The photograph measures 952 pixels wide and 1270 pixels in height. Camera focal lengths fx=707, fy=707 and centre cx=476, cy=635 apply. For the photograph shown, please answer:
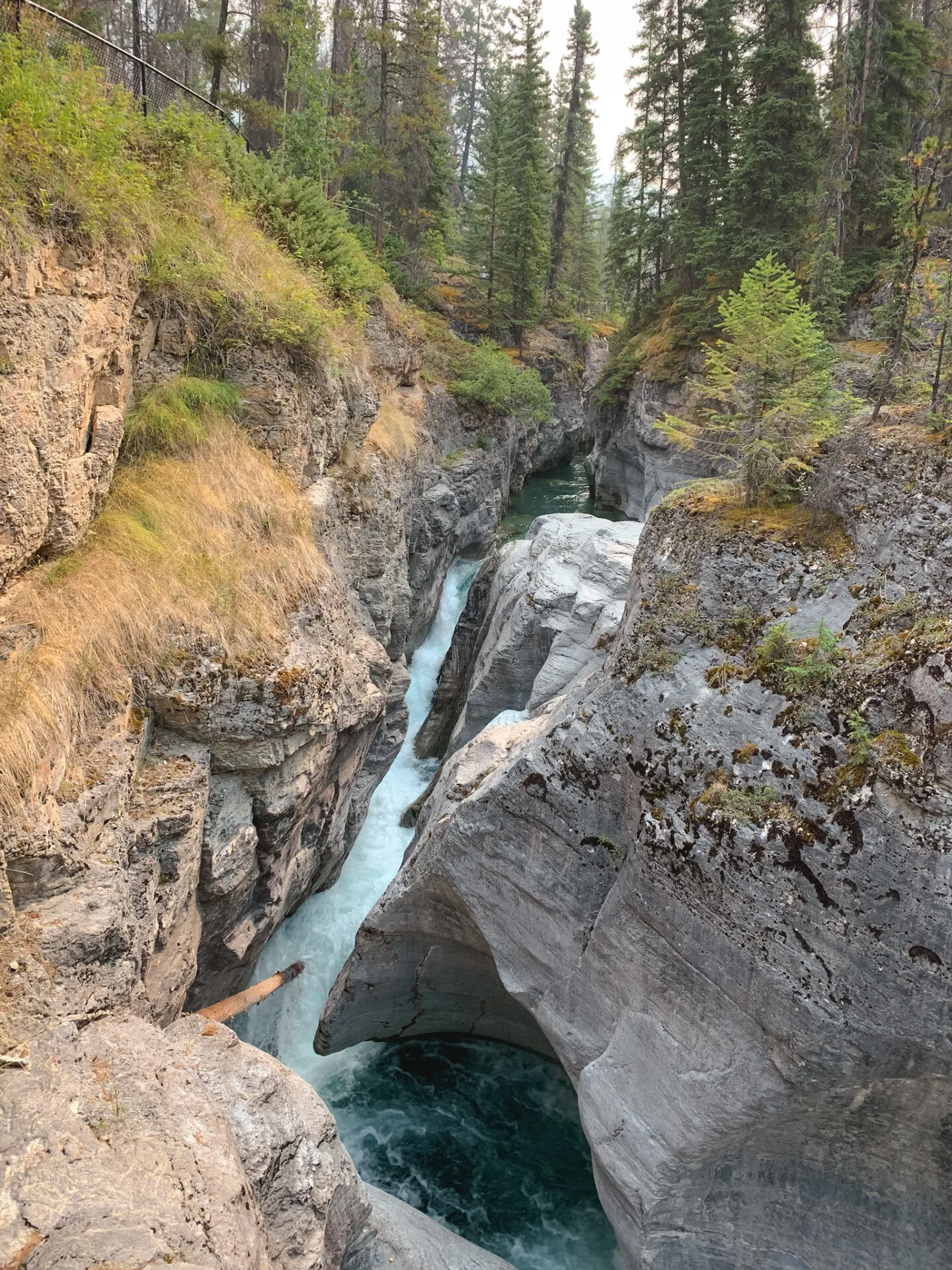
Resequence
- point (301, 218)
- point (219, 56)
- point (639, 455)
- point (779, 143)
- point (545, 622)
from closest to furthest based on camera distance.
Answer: point (301, 218), point (545, 622), point (219, 56), point (779, 143), point (639, 455)

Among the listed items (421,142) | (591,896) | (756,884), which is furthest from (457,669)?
(421,142)

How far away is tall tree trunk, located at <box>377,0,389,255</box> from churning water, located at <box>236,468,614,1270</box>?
2363cm

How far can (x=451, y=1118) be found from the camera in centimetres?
983

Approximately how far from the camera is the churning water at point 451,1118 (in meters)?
8.65

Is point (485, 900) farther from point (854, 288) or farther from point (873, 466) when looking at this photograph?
point (854, 288)

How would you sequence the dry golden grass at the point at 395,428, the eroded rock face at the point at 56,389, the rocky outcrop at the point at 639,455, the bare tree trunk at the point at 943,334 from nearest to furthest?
1. the eroded rock face at the point at 56,389
2. the bare tree trunk at the point at 943,334
3. the dry golden grass at the point at 395,428
4. the rocky outcrop at the point at 639,455

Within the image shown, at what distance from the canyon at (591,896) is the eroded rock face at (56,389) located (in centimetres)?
4

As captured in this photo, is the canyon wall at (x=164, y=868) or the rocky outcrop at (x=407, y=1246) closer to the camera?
the canyon wall at (x=164, y=868)

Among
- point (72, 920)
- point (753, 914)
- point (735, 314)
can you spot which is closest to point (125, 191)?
point (735, 314)

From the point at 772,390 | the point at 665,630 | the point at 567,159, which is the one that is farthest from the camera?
the point at 567,159

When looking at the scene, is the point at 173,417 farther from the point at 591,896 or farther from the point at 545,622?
the point at 591,896

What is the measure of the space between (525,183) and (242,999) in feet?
117

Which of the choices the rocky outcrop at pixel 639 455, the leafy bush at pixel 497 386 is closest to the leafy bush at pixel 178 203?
the leafy bush at pixel 497 386

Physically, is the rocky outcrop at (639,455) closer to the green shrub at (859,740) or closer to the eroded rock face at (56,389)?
the eroded rock face at (56,389)
